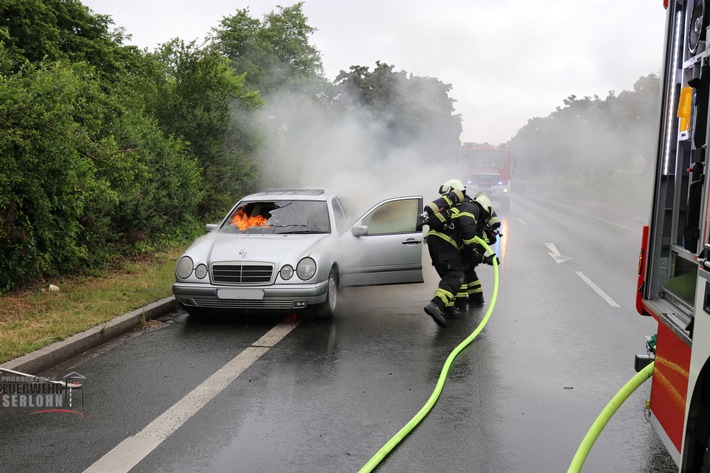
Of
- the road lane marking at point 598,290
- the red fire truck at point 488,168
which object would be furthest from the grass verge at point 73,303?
→ the red fire truck at point 488,168

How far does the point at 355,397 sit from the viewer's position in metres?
5.12

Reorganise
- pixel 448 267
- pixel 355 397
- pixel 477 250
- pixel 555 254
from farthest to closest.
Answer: pixel 555 254
pixel 477 250
pixel 448 267
pixel 355 397

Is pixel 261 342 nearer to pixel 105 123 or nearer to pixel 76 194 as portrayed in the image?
pixel 76 194

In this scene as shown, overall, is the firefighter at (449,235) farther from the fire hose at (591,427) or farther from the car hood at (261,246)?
the fire hose at (591,427)

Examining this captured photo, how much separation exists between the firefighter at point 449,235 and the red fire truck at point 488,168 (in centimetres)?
2721

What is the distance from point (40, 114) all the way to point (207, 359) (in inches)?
147

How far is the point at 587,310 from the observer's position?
28.9 feet

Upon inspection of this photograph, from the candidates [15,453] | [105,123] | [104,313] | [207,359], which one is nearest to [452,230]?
[207,359]

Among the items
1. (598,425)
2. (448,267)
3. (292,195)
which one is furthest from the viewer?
(292,195)

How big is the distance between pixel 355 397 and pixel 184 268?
3307 mm

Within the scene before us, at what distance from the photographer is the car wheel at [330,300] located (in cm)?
775

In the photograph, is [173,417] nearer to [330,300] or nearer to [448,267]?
[330,300]

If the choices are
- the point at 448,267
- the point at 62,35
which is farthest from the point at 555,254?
the point at 62,35

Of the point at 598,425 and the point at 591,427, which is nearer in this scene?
the point at 598,425
